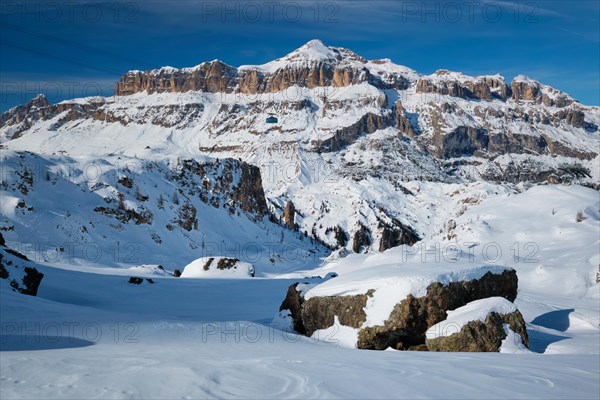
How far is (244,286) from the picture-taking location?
26.8m

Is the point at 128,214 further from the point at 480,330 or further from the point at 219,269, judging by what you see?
the point at 480,330

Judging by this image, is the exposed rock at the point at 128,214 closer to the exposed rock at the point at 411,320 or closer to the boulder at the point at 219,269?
the boulder at the point at 219,269

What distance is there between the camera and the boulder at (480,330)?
423 inches

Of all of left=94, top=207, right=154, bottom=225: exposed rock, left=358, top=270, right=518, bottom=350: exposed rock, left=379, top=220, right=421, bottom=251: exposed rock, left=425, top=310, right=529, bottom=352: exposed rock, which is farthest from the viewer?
left=379, top=220, right=421, bottom=251: exposed rock

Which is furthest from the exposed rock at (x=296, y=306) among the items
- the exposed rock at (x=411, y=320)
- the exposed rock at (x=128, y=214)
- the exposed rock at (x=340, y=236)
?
the exposed rock at (x=340, y=236)

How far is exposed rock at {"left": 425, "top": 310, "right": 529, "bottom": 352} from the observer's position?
10.7 meters

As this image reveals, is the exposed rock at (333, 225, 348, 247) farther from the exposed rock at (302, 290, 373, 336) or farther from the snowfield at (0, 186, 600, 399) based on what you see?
the exposed rock at (302, 290, 373, 336)

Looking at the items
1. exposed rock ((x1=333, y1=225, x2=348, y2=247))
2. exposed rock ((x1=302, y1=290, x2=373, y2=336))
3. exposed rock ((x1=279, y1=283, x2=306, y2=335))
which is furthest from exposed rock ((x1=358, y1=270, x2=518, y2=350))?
exposed rock ((x1=333, y1=225, x2=348, y2=247))

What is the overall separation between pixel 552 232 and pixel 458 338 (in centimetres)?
2285

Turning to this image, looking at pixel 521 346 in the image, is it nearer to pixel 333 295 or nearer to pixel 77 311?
pixel 333 295

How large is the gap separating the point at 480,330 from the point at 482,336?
130 mm

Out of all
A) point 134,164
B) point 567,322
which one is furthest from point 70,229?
point 567,322

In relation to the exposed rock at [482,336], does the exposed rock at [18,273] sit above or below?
above

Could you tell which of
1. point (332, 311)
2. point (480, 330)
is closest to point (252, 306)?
point (332, 311)
